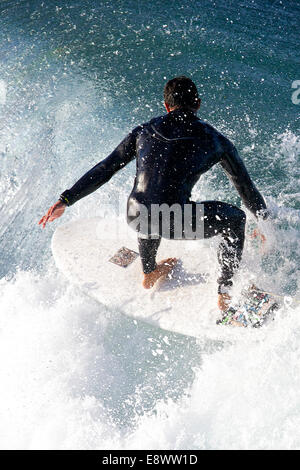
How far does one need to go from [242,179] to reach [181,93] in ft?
2.25

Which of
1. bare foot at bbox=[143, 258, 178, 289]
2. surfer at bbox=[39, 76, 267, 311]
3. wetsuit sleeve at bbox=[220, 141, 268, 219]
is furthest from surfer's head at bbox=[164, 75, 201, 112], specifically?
bare foot at bbox=[143, 258, 178, 289]

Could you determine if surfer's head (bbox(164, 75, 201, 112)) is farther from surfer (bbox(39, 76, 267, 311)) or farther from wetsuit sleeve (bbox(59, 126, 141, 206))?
wetsuit sleeve (bbox(59, 126, 141, 206))

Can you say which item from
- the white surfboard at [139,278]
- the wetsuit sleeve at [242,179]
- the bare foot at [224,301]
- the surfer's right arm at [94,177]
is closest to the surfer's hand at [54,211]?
the surfer's right arm at [94,177]

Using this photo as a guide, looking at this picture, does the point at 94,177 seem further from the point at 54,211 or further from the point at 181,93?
the point at 181,93

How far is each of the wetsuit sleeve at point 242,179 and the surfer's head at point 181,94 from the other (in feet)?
1.17

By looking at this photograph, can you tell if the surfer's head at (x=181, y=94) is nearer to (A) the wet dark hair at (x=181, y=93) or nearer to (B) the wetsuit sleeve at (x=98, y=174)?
(A) the wet dark hair at (x=181, y=93)

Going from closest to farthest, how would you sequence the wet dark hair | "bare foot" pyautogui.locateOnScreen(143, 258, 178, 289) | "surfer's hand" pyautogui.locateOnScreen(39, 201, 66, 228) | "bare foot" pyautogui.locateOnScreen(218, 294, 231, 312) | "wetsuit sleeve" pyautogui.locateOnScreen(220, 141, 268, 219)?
the wet dark hair < "wetsuit sleeve" pyautogui.locateOnScreen(220, 141, 268, 219) < "surfer's hand" pyautogui.locateOnScreen(39, 201, 66, 228) < "bare foot" pyautogui.locateOnScreen(218, 294, 231, 312) < "bare foot" pyautogui.locateOnScreen(143, 258, 178, 289)

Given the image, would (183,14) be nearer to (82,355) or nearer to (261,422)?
(82,355)

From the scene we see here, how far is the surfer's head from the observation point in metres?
2.59

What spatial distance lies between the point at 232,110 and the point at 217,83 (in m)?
Answer: 0.76

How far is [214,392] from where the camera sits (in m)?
2.85

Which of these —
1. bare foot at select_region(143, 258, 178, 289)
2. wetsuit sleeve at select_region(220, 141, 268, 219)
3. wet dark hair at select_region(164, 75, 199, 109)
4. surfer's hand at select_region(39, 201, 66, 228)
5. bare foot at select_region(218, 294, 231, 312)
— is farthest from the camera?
bare foot at select_region(143, 258, 178, 289)
